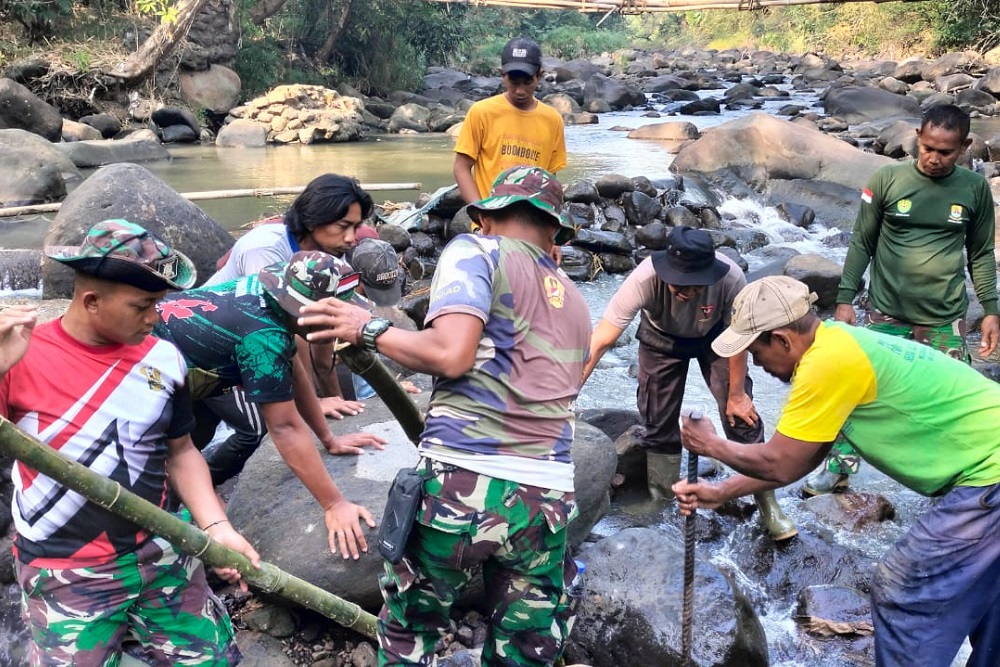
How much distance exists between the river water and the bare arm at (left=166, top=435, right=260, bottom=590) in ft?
5.58

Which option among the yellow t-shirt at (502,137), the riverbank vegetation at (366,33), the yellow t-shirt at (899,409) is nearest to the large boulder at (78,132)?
the riverbank vegetation at (366,33)

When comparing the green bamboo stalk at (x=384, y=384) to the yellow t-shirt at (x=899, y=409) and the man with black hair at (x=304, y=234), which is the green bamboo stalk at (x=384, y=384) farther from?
the yellow t-shirt at (x=899, y=409)

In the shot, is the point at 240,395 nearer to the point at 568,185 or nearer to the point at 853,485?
the point at 853,485

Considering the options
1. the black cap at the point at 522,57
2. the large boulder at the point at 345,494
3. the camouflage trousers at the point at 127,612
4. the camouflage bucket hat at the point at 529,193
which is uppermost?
the black cap at the point at 522,57

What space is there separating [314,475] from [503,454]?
0.96 metres

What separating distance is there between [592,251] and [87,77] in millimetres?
14466

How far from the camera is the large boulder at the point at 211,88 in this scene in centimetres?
2183

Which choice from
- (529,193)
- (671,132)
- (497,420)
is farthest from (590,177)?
(497,420)

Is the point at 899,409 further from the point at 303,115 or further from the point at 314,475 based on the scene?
the point at 303,115

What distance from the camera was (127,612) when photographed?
256cm

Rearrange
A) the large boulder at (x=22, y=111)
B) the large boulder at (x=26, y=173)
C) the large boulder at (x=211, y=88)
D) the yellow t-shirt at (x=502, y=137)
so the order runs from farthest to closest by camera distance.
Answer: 1. the large boulder at (x=211, y=88)
2. the large boulder at (x=22, y=111)
3. the large boulder at (x=26, y=173)
4. the yellow t-shirt at (x=502, y=137)

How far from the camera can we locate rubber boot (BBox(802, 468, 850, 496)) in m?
5.44

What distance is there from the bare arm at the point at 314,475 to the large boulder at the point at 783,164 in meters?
11.1

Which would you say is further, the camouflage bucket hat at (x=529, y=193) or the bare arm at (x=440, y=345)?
the camouflage bucket hat at (x=529, y=193)
